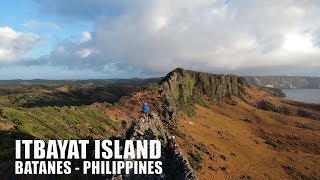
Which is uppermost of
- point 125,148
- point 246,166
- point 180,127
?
point 125,148

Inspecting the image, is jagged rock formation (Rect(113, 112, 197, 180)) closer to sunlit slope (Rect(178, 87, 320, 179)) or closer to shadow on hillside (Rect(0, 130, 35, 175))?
shadow on hillside (Rect(0, 130, 35, 175))

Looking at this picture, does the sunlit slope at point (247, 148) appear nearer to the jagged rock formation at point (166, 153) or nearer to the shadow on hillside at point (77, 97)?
the jagged rock formation at point (166, 153)

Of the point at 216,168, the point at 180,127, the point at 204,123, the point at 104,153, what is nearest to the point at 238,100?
the point at 204,123

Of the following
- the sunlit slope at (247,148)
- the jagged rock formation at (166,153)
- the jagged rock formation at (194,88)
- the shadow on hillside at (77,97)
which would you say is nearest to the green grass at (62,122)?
the sunlit slope at (247,148)

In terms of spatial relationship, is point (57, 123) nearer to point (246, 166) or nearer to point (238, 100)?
point (246, 166)

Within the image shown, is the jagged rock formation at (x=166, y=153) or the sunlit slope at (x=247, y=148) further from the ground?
the jagged rock formation at (x=166, y=153)

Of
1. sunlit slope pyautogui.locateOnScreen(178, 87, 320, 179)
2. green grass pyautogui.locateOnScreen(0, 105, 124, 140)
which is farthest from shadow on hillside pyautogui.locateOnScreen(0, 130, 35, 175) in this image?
sunlit slope pyautogui.locateOnScreen(178, 87, 320, 179)

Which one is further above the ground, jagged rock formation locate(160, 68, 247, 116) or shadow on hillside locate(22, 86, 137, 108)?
jagged rock formation locate(160, 68, 247, 116)

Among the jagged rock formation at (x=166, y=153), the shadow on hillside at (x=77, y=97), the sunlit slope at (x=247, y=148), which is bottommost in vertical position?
the sunlit slope at (x=247, y=148)
